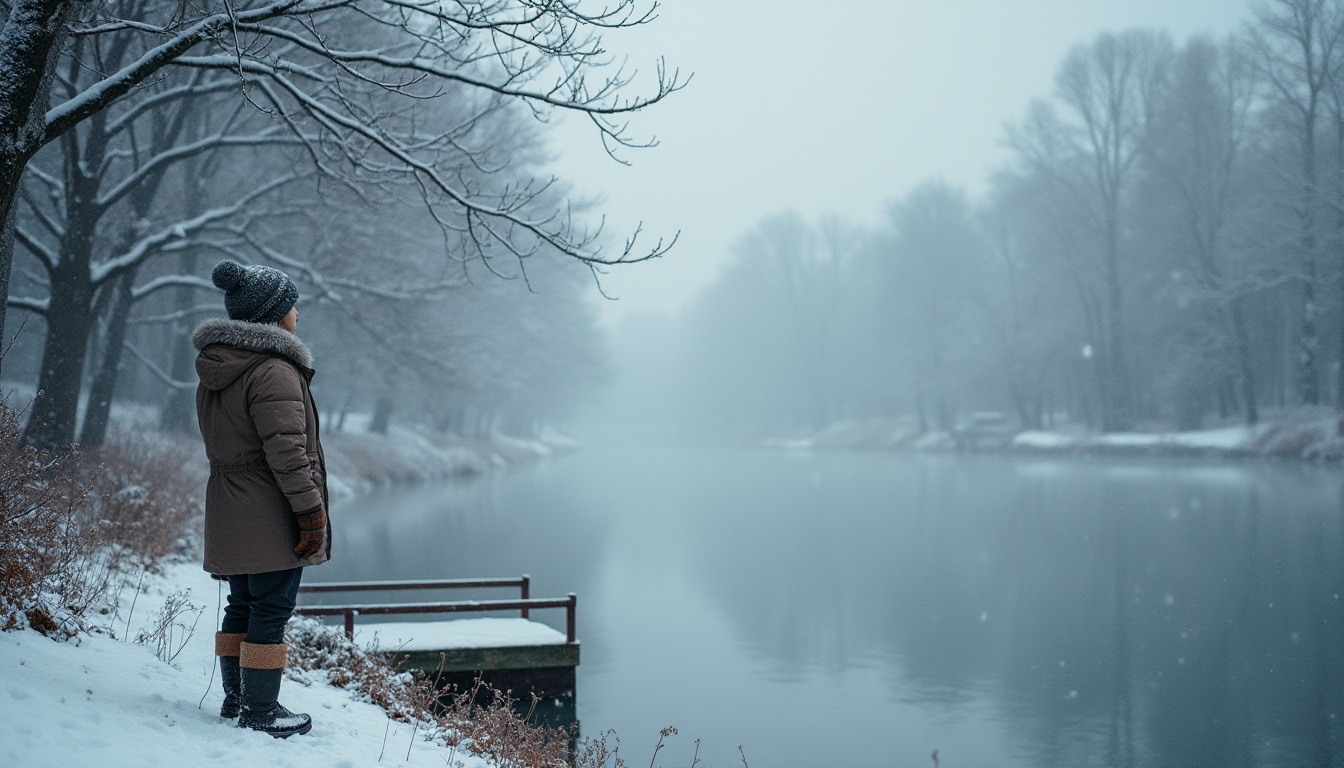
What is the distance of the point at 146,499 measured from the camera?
10.8m

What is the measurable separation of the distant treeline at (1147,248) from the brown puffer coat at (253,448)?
33.1m

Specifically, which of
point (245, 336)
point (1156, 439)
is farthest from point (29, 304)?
point (1156, 439)

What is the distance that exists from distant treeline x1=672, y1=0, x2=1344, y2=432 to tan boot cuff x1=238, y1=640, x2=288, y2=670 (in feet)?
109

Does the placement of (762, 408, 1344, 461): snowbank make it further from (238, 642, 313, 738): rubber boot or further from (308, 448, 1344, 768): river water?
(238, 642, 313, 738): rubber boot

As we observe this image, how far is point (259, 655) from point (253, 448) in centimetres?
93

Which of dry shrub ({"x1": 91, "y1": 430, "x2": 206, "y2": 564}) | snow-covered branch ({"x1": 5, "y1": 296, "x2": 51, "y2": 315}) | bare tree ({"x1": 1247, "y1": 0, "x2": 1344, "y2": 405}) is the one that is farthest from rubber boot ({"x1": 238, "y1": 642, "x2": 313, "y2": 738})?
bare tree ({"x1": 1247, "y1": 0, "x2": 1344, "y2": 405})

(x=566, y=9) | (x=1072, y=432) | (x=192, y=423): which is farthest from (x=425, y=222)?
(x=1072, y=432)

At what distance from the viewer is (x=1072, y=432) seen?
148 ft

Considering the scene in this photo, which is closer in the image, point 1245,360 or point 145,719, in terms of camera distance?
point 145,719

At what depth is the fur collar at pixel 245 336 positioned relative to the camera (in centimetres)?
453

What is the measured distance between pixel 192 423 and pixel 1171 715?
1838 centimetres

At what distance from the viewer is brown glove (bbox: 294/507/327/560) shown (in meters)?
4.44

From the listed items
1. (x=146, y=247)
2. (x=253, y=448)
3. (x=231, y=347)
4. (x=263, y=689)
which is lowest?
(x=263, y=689)

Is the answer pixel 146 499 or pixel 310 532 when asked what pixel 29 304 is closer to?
pixel 146 499
